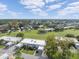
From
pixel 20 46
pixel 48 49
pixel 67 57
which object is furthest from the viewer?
pixel 20 46

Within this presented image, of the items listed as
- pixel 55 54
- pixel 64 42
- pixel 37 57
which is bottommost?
pixel 37 57

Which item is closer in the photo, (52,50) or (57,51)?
(57,51)

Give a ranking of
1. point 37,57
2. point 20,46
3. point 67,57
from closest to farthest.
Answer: point 67,57 < point 37,57 < point 20,46

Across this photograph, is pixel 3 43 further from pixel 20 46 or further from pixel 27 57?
pixel 27 57

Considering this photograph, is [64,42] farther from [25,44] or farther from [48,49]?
[25,44]

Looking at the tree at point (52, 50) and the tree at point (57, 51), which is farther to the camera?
the tree at point (52, 50)

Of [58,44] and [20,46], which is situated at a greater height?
[58,44]

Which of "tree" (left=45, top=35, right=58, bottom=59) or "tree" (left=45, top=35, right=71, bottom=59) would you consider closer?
"tree" (left=45, top=35, right=71, bottom=59)

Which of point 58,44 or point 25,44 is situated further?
point 25,44

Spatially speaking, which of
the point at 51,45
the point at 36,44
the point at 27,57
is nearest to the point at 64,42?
the point at 51,45
